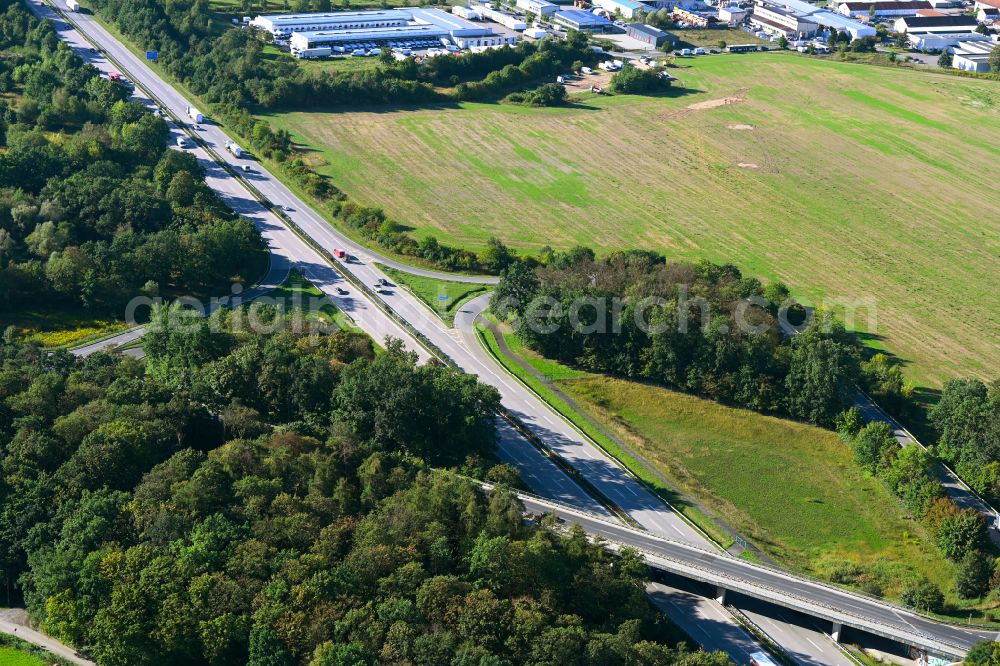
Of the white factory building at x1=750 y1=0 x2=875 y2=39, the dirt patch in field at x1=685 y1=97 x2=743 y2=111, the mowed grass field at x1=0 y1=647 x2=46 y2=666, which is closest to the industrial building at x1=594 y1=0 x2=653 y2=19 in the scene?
the white factory building at x1=750 y1=0 x2=875 y2=39

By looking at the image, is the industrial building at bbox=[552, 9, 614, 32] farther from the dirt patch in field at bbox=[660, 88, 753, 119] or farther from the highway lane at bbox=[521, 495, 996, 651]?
the highway lane at bbox=[521, 495, 996, 651]

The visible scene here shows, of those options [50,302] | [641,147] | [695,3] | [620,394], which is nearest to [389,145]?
[641,147]

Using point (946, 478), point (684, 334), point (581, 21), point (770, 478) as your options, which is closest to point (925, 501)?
point (946, 478)

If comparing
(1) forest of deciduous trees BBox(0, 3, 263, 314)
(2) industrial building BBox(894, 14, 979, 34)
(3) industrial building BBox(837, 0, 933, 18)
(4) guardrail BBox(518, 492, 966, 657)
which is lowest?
(4) guardrail BBox(518, 492, 966, 657)

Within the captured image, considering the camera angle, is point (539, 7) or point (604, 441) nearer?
point (604, 441)

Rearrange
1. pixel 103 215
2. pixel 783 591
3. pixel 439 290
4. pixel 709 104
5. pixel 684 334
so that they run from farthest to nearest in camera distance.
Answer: pixel 709 104 → pixel 103 215 → pixel 439 290 → pixel 684 334 → pixel 783 591

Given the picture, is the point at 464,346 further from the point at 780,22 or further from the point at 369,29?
the point at 780,22
